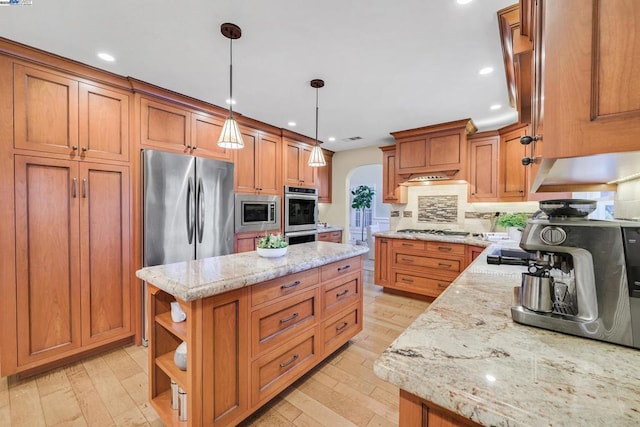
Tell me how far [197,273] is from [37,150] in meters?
1.68

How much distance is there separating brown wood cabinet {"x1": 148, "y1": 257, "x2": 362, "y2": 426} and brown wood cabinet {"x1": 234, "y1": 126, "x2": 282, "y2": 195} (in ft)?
5.96

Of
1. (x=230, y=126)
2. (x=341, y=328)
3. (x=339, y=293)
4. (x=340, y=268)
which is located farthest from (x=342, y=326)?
(x=230, y=126)

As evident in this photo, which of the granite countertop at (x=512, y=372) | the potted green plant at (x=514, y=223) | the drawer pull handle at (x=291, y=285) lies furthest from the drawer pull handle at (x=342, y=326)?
the potted green plant at (x=514, y=223)

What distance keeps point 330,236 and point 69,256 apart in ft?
11.5

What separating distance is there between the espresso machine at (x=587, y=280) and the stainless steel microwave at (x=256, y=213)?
284 cm

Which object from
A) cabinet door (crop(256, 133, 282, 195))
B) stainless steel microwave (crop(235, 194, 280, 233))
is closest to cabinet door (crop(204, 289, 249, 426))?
stainless steel microwave (crop(235, 194, 280, 233))

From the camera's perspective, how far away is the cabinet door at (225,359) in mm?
1296

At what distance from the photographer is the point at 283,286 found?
167 centimetres

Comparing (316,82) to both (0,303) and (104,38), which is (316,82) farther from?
(0,303)

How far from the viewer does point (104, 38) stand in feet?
5.83

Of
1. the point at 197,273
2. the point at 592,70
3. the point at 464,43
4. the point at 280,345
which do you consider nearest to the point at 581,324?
the point at 592,70

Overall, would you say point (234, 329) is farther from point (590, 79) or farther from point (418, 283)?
point (418, 283)

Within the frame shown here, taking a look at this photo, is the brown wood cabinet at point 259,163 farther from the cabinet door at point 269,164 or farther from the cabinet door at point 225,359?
the cabinet door at point 225,359

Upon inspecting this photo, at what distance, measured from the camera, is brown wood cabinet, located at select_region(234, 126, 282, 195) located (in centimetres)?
327
